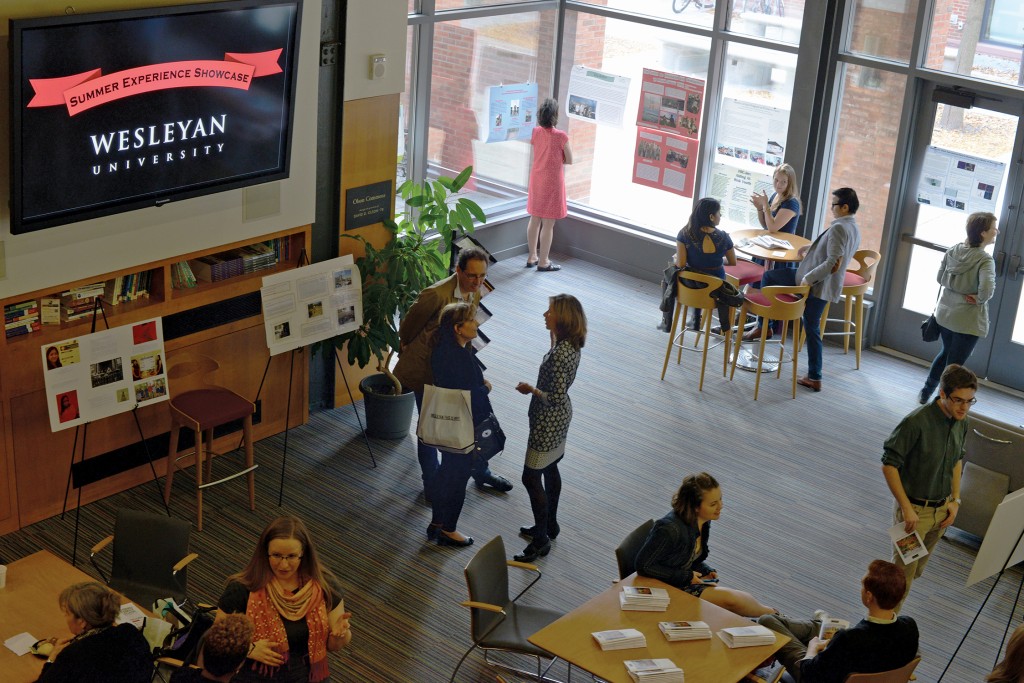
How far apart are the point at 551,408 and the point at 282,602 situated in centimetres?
220

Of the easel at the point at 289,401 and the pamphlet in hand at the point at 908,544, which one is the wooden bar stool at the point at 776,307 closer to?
the easel at the point at 289,401

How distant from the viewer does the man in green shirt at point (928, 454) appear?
17.6 ft

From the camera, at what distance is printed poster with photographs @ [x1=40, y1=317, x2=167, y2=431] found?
601 centimetres

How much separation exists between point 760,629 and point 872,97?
5.86 metres

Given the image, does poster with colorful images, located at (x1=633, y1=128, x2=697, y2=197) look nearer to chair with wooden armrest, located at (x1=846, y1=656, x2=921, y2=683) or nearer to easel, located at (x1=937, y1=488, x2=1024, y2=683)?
easel, located at (x1=937, y1=488, x2=1024, y2=683)

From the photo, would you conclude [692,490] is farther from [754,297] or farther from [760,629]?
[754,297]

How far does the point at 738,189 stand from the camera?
10477 mm

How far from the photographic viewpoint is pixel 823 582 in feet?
21.7

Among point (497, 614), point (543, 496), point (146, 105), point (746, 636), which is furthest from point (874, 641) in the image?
point (146, 105)

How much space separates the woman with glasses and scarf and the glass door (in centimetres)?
672

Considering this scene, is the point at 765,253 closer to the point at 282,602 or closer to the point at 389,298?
the point at 389,298

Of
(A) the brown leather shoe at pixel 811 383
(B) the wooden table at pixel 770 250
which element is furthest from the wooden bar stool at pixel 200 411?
(A) the brown leather shoe at pixel 811 383

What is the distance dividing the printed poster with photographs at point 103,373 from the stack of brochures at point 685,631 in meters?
3.22

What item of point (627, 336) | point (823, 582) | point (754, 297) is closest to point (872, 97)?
point (754, 297)
